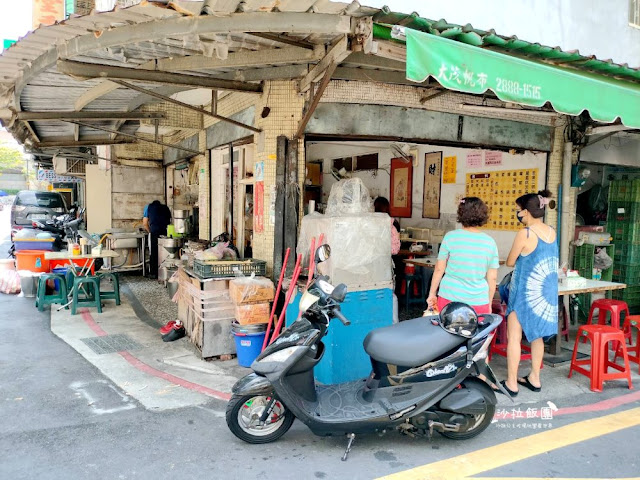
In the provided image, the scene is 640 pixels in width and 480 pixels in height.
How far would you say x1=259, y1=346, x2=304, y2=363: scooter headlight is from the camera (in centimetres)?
346

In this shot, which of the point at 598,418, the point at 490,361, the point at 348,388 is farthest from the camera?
the point at 490,361

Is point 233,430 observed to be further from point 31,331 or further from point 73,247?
point 73,247

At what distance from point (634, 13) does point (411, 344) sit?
10.4 metres

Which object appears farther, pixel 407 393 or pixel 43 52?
pixel 43 52

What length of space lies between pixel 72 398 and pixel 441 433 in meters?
3.42

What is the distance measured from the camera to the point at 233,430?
358 centimetres

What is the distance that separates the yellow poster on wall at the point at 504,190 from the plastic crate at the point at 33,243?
8356 mm

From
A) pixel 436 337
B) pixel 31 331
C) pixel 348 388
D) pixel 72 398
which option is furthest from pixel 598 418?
pixel 31 331

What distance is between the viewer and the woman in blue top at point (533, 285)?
4660mm

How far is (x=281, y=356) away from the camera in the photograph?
348cm

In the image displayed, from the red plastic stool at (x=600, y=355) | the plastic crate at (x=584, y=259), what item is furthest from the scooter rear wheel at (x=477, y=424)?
the plastic crate at (x=584, y=259)

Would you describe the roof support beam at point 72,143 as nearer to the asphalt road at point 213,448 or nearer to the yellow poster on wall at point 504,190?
the asphalt road at point 213,448

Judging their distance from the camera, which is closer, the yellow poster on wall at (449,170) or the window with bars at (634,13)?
the yellow poster on wall at (449,170)

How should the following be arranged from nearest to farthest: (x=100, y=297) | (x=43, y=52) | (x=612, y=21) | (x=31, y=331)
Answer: (x=43, y=52), (x=31, y=331), (x=100, y=297), (x=612, y=21)
